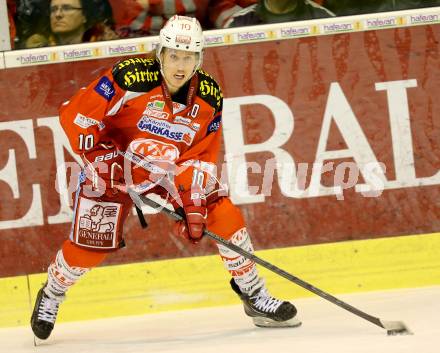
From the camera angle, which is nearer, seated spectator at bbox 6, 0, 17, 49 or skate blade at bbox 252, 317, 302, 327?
skate blade at bbox 252, 317, 302, 327

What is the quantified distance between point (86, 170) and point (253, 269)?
76 cm

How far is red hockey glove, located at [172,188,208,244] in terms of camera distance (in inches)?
149

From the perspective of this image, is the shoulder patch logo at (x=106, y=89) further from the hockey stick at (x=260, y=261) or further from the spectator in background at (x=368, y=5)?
the spectator in background at (x=368, y=5)

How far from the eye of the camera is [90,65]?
14.6ft

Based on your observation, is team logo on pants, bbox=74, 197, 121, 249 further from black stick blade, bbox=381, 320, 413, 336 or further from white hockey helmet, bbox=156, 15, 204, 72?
black stick blade, bbox=381, 320, 413, 336

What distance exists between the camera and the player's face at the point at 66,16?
4.49 m

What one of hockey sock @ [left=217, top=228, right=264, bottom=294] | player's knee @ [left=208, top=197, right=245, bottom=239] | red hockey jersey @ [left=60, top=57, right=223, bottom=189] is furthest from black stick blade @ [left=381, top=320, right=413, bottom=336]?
red hockey jersey @ [left=60, top=57, right=223, bottom=189]

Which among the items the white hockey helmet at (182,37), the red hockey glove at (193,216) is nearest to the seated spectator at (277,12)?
the white hockey helmet at (182,37)

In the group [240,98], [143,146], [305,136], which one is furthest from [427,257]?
[143,146]

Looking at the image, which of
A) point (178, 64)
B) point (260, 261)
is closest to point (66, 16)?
point (178, 64)

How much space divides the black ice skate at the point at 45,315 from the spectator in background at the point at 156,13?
1238 mm

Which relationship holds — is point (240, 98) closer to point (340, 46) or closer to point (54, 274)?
point (340, 46)

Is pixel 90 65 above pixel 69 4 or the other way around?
the other way around

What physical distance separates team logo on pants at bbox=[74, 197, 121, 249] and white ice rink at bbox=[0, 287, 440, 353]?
1.31 feet
